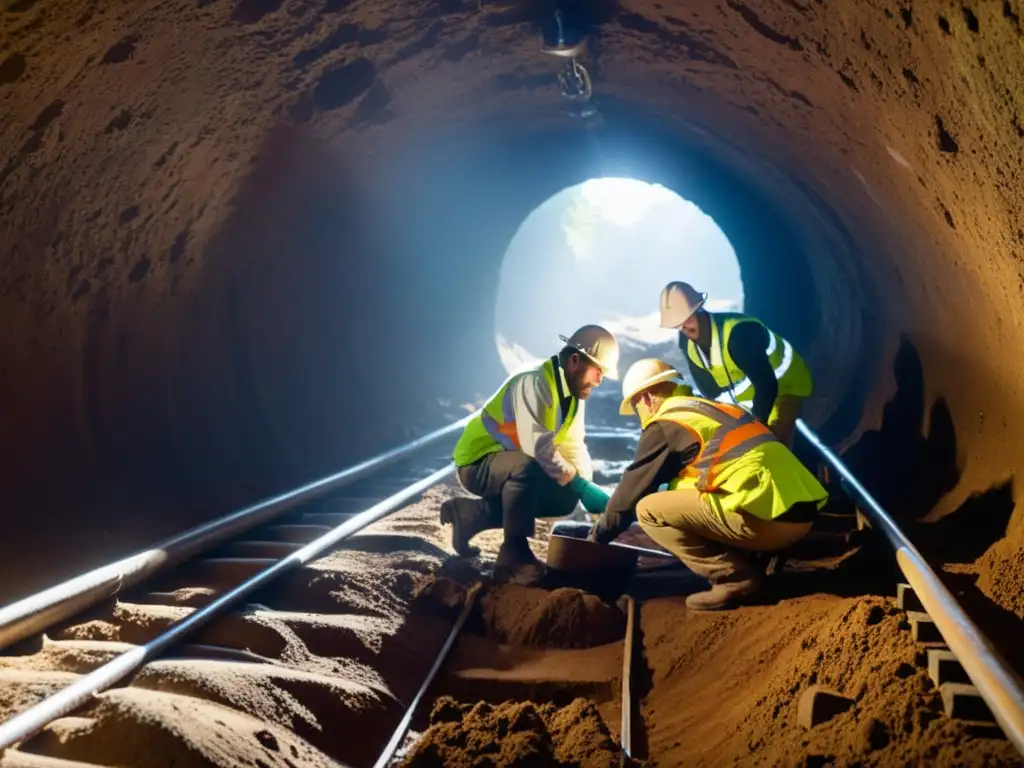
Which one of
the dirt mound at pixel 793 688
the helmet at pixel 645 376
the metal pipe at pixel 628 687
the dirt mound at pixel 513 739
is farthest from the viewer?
the helmet at pixel 645 376

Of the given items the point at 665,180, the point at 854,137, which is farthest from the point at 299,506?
the point at 665,180

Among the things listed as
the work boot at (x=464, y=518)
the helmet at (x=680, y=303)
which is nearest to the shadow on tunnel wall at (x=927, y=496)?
the helmet at (x=680, y=303)

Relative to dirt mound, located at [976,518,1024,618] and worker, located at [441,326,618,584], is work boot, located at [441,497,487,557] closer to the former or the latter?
worker, located at [441,326,618,584]

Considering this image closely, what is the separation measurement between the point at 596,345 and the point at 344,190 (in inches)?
173

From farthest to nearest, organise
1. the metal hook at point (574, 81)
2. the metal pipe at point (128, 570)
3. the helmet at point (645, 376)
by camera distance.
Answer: the metal hook at point (574, 81)
the helmet at point (645, 376)
the metal pipe at point (128, 570)

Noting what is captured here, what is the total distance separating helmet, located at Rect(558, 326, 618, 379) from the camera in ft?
17.0

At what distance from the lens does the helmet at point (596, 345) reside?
203 inches

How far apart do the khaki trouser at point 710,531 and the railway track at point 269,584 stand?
43 cm

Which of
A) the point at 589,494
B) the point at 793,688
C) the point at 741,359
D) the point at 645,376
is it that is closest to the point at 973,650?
the point at 793,688

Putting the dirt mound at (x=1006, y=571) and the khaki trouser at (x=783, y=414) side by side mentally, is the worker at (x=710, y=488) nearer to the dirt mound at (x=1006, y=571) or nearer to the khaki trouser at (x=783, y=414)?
the dirt mound at (x=1006, y=571)

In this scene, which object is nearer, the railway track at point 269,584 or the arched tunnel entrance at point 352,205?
the railway track at point 269,584

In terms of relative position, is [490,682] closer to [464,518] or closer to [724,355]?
[464,518]

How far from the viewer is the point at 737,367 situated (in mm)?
5941

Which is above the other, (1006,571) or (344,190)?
(344,190)
